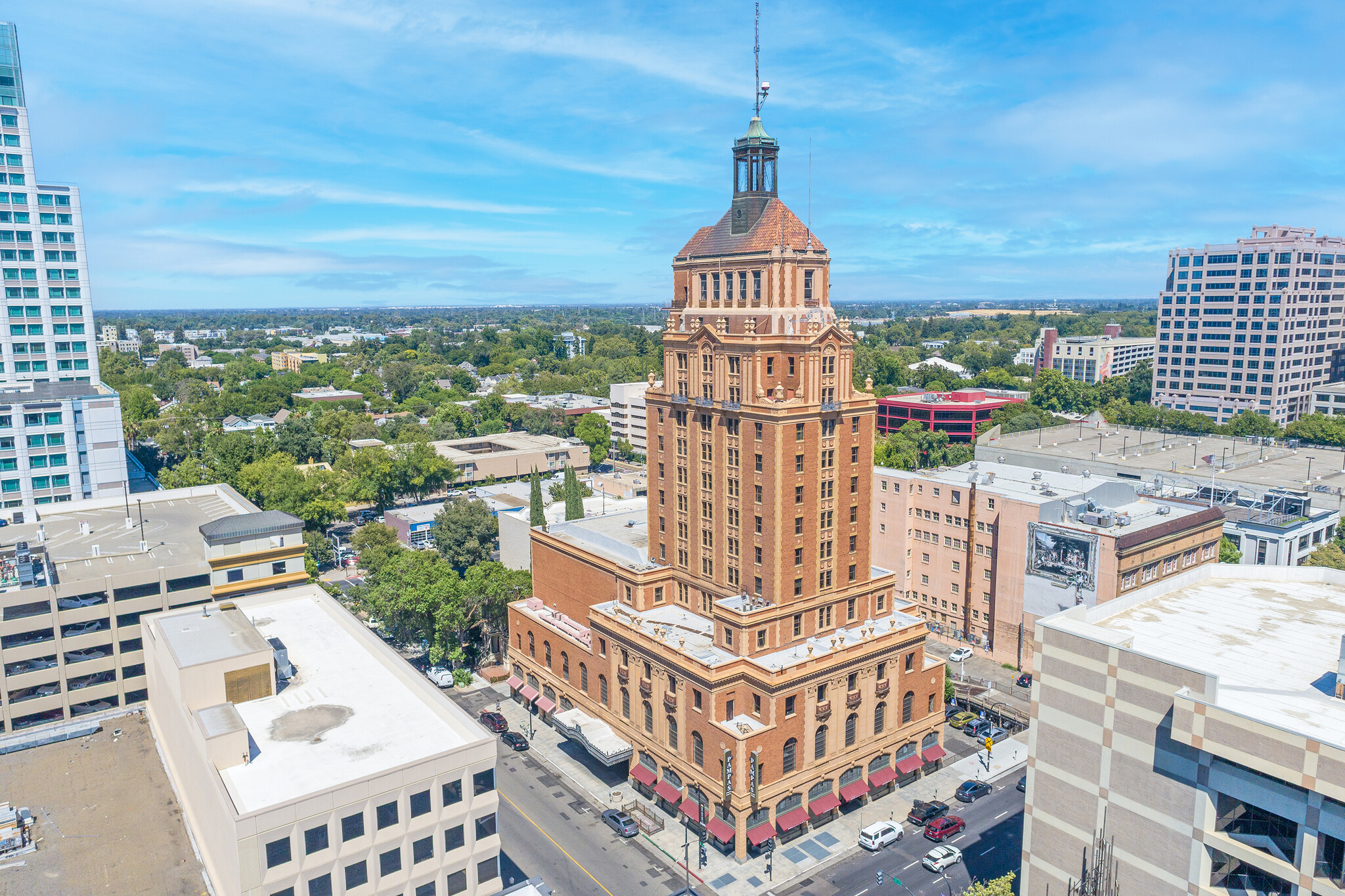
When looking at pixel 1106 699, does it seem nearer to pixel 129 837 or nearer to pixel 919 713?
pixel 919 713

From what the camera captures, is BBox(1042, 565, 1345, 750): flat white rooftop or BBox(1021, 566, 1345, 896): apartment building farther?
BBox(1042, 565, 1345, 750): flat white rooftop

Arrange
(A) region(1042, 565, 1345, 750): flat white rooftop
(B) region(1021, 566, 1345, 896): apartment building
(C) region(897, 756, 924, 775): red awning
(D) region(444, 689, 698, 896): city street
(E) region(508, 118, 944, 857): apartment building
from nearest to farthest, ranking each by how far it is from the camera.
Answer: (B) region(1021, 566, 1345, 896): apartment building
(A) region(1042, 565, 1345, 750): flat white rooftop
(D) region(444, 689, 698, 896): city street
(E) region(508, 118, 944, 857): apartment building
(C) region(897, 756, 924, 775): red awning

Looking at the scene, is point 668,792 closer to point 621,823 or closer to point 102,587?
point 621,823

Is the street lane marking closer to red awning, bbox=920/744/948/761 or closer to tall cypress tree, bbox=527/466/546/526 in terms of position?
red awning, bbox=920/744/948/761

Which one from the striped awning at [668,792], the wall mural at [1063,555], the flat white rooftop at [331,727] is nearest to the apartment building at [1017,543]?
the wall mural at [1063,555]

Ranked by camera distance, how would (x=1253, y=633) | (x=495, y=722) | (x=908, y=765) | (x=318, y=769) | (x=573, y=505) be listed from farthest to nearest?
(x=573, y=505)
(x=495, y=722)
(x=908, y=765)
(x=1253, y=633)
(x=318, y=769)

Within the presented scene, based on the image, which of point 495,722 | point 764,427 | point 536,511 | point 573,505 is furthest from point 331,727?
point 573,505

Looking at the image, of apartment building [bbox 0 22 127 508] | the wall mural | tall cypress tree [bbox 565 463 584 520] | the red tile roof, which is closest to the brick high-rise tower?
the red tile roof

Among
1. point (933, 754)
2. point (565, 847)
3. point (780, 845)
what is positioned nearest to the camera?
point (565, 847)
